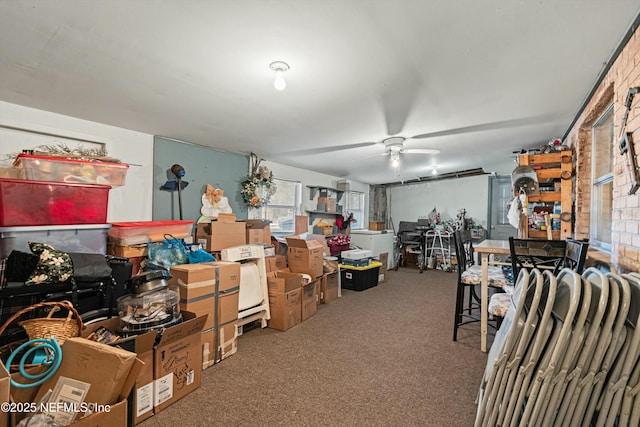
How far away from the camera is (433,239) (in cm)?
671

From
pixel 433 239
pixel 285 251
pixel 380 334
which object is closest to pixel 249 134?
pixel 285 251

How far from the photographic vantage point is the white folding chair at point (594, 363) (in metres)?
1.04

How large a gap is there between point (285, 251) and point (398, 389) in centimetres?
251

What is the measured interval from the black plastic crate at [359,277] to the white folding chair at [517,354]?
338 centimetres

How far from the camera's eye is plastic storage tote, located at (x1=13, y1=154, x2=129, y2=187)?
200cm

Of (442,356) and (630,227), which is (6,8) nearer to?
(630,227)

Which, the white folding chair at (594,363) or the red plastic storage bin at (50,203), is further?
the red plastic storage bin at (50,203)

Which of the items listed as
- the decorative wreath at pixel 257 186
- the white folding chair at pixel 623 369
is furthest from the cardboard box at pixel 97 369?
the decorative wreath at pixel 257 186

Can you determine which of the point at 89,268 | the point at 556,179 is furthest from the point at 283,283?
the point at 556,179

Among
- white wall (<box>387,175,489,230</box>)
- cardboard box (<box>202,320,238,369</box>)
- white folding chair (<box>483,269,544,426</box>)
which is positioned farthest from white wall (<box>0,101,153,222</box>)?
white wall (<box>387,175,489,230</box>)

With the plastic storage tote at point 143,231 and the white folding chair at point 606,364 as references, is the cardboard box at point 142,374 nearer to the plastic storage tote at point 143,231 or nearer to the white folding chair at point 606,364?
the plastic storage tote at point 143,231

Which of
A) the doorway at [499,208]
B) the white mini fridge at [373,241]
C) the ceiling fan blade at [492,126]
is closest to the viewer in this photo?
the ceiling fan blade at [492,126]

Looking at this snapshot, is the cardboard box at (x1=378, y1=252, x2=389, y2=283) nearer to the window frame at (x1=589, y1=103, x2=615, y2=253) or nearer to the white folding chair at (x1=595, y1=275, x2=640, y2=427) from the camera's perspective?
the window frame at (x1=589, y1=103, x2=615, y2=253)

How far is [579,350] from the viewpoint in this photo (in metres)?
1.11
